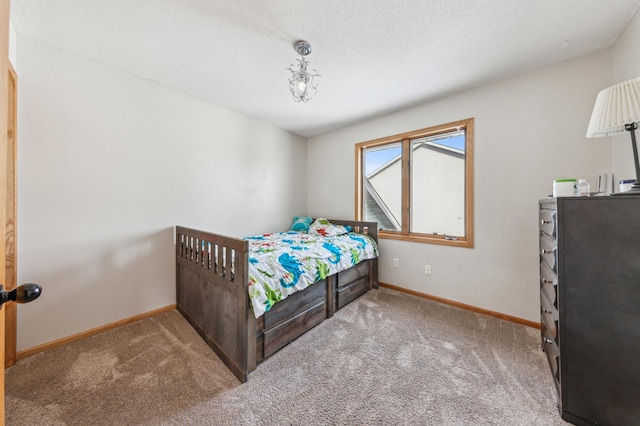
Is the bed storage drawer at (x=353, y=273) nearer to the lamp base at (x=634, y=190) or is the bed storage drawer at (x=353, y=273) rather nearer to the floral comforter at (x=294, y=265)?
the floral comforter at (x=294, y=265)

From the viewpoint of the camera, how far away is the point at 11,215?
1654 millimetres

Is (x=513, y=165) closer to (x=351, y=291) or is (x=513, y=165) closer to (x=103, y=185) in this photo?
(x=351, y=291)

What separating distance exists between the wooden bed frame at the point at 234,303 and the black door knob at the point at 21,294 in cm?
97

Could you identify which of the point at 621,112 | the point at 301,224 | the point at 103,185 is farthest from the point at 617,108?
the point at 103,185

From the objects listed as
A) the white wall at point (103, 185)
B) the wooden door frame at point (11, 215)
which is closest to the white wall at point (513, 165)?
the white wall at point (103, 185)

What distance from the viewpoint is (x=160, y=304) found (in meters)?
2.44

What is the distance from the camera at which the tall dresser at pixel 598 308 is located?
3.57ft

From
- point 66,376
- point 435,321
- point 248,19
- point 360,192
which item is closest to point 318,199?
point 360,192

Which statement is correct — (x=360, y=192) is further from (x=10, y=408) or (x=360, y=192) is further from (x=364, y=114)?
(x=10, y=408)

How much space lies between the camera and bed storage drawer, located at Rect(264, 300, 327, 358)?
69.1 inches

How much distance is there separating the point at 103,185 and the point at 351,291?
2.60 m

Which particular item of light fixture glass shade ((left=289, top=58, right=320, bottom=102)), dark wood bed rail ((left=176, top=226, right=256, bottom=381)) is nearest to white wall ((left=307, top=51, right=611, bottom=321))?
light fixture glass shade ((left=289, top=58, right=320, bottom=102))

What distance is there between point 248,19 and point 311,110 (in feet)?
4.85

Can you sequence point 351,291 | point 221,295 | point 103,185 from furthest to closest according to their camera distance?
point 351,291
point 103,185
point 221,295
